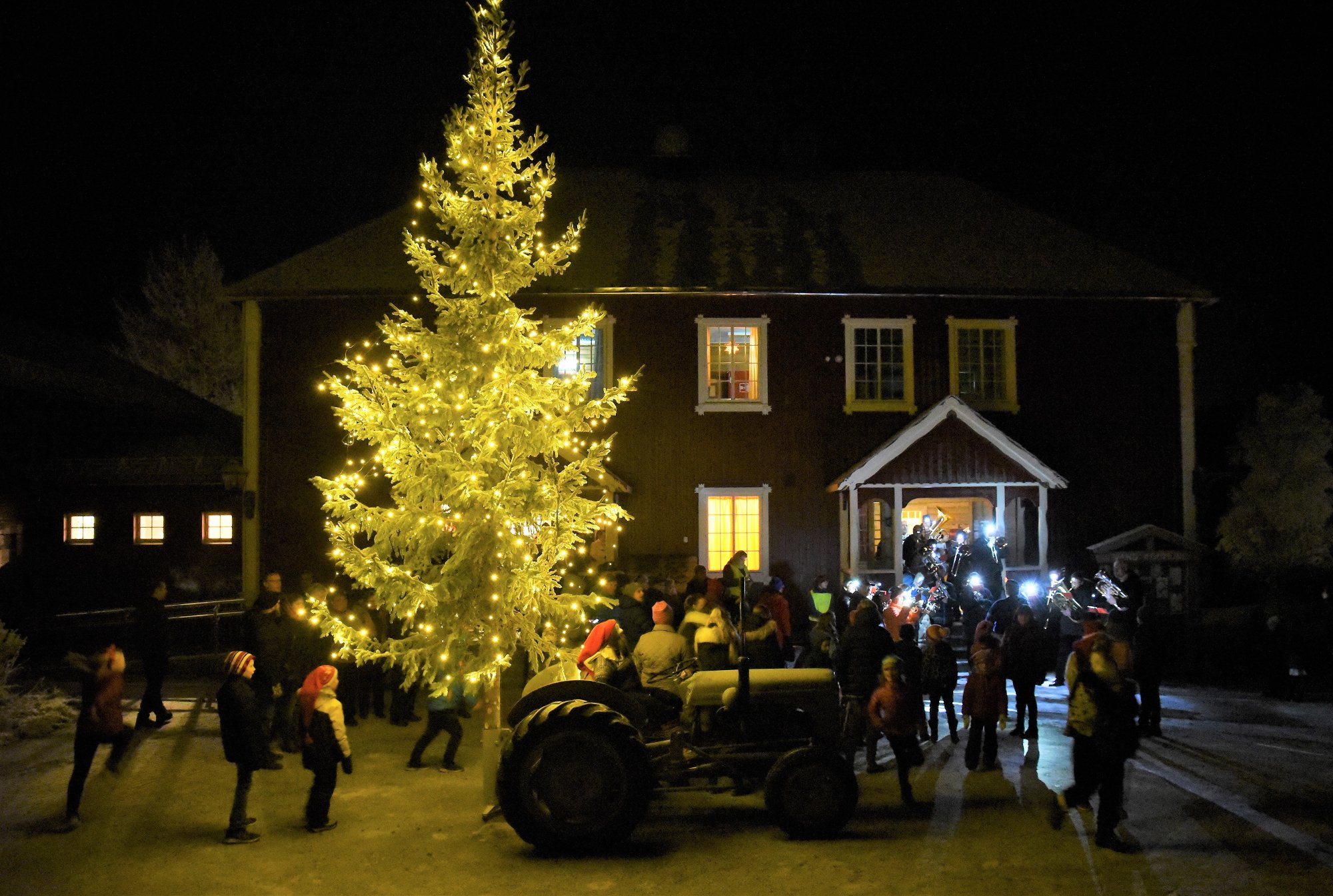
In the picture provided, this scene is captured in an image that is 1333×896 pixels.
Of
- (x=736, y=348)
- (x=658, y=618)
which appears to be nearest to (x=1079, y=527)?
(x=736, y=348)

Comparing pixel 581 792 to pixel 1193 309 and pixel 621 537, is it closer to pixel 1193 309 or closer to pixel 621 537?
pixel 621 537

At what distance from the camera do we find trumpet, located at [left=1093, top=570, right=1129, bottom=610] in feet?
47.6

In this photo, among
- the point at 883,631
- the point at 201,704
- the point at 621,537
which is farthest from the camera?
the point at 621,537

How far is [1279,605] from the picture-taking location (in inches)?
566

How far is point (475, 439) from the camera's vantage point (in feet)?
31.5

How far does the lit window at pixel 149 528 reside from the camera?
→ 76.3ft

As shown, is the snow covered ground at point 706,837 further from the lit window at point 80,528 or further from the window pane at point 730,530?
the lit window at point 80,528

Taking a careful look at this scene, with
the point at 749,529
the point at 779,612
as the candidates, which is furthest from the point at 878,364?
the point at 779,612

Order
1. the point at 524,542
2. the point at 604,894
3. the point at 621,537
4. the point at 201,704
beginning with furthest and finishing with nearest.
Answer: the point at 621,537, the point at 201,704, the point at 524,542, the point at 604,894

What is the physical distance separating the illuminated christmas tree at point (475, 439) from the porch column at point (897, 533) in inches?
390

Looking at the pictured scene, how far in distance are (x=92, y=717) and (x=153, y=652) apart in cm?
394

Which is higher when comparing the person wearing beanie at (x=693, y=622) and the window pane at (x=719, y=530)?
the window pane at (x=719, y=530)

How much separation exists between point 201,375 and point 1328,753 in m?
38.7

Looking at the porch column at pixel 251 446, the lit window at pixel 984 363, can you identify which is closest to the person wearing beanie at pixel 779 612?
the lit window at pixel 984 363
